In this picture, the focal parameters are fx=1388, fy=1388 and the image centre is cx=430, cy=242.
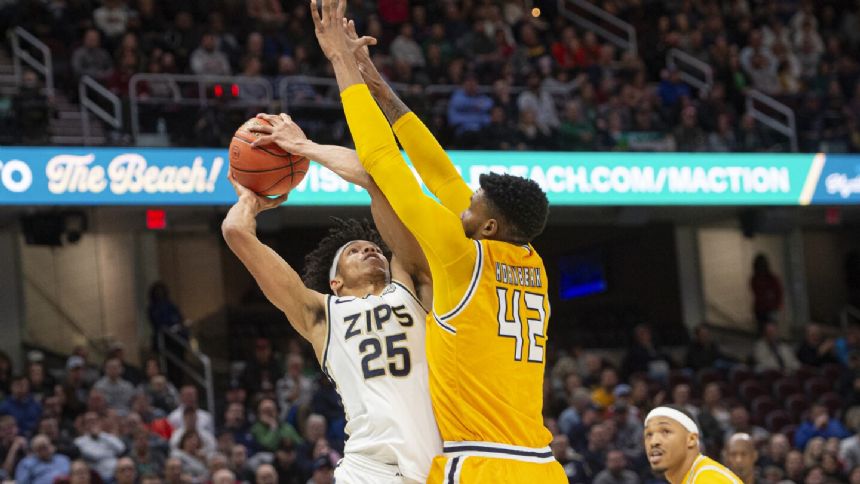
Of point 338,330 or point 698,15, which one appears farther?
point 698,15

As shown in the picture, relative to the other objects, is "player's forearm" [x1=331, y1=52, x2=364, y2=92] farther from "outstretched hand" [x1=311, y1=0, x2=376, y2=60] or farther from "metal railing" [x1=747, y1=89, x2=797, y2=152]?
"metal railing" [x1=747, y1=89, x2=797, y2=152]

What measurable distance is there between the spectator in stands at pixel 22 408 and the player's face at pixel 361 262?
8758mm

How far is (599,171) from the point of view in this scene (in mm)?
17328

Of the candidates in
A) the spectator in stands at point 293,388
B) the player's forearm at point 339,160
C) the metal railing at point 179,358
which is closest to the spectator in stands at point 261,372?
the spectator in stands at point 293,388

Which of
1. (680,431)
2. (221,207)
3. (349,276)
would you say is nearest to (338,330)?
(349,276)

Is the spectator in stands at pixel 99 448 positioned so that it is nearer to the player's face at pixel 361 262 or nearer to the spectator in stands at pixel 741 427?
the spectator in stands at pixel 741 427

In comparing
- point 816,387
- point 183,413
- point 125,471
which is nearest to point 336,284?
point 125,471

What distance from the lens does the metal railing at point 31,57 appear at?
629 inches

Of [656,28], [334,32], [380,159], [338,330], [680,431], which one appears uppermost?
[656,28]

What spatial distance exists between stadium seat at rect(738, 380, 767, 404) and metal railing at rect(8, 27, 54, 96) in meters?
9.21

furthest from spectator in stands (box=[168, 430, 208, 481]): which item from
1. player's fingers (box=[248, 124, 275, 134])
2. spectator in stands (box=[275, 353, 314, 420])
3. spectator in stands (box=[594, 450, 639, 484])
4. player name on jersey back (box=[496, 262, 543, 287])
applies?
player name on jersey back (box=[496, 262, 543, 287])

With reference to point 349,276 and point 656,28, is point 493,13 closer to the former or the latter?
point 656,28

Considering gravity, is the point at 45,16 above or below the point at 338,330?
above

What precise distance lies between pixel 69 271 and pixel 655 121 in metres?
8.40
